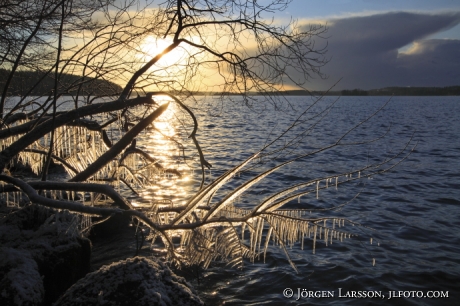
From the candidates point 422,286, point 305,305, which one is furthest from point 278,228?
point 422,286

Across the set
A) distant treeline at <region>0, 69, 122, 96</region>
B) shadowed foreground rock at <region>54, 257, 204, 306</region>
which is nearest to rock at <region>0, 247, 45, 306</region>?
shadowed foreground rock at <region>54, 257, 204, 306</region>

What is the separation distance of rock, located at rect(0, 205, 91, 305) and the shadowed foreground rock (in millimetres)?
819

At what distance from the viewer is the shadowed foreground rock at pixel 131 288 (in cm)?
405

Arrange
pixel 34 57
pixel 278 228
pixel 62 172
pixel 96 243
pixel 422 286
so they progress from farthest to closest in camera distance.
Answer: pixel 62 172 < pixel 96 243 < pixel 422 286 < pixel 34 57 < pixel 278 228

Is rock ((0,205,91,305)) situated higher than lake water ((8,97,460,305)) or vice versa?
rock ((0,205,91,305))

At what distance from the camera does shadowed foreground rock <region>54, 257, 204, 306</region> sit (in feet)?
13.3

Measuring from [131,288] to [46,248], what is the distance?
2003 millimetres

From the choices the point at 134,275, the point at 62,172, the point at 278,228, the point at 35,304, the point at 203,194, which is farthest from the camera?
the point at 62,172

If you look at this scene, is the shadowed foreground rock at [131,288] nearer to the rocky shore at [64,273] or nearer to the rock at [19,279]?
the rocky shore at [64,273]

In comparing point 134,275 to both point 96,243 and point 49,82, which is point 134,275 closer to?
point 49,82

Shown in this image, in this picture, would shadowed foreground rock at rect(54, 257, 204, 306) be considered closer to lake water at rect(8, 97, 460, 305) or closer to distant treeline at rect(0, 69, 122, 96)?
lake water at rect(8, 97, 460, 305)

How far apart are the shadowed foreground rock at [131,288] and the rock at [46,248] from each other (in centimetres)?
82

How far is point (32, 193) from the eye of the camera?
446 centimetres

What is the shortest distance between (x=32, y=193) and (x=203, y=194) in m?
2.22
